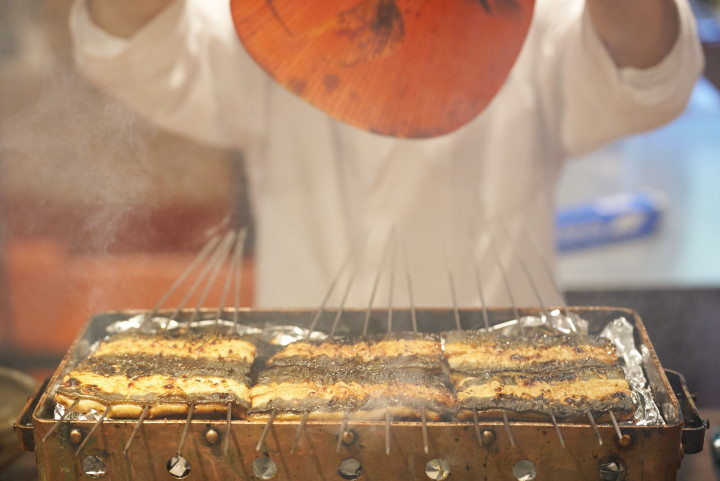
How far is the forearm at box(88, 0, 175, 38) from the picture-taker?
2.04 m

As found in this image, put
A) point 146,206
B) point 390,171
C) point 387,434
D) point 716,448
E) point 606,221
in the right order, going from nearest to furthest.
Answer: point 387,434
point 716,448
point 390,171
point 146,206
point 606,221

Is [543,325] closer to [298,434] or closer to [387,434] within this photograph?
[387,434]

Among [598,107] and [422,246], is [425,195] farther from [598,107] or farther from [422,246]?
[598,107]

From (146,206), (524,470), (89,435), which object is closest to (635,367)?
(524,470)

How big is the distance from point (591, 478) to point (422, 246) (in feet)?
4.69

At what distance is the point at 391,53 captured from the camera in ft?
4.91

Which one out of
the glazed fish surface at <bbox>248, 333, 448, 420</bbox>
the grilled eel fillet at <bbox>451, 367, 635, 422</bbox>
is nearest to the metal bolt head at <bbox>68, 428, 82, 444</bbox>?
the glazed fish surface at <bbox>248, 333, 448, 420</bbox>

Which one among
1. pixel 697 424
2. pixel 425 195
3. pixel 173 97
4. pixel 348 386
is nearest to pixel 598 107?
pixel 425 195

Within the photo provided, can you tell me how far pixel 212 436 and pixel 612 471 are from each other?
2.75 feet

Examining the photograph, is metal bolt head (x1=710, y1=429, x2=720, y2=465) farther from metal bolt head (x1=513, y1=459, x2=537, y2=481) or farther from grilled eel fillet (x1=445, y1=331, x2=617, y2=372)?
metal bolt head (x1=513, y1=459, x2=537, y2=481)

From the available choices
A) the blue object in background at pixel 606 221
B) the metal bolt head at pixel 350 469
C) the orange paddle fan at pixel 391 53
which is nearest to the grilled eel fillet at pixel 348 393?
the metal bolt head at pixel 350 469

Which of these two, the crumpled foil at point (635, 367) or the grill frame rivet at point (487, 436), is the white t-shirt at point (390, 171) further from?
the grill frame rivet at point (487, 436)

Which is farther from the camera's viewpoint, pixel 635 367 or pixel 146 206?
pixel 146 206

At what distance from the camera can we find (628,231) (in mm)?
3805
